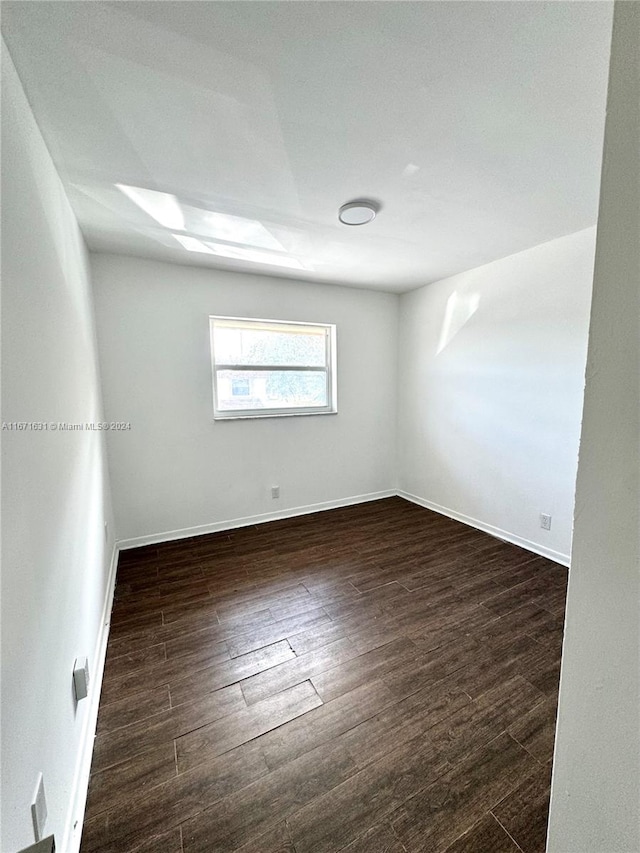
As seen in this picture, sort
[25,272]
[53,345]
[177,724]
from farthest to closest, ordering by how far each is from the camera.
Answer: [177,724], [53,345], [25,272]

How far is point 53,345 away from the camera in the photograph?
4.25ft

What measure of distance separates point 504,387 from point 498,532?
1293 mm

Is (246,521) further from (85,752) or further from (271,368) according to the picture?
(85,752)

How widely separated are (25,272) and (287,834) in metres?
1.91

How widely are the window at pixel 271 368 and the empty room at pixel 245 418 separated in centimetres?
6

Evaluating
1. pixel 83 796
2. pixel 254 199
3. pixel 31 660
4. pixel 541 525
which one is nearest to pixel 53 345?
pixel 31 660

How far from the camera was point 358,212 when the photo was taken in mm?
1957

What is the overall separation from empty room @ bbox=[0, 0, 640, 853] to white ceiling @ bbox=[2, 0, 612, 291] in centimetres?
1

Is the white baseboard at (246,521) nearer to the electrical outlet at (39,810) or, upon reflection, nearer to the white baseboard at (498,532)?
the white baseboard at (498,532)

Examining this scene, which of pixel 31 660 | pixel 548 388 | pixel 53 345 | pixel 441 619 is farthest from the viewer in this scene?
pixel 548 388

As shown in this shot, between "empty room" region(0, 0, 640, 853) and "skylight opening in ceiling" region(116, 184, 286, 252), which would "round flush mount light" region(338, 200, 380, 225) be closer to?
"empty room" region(0, 0, 640, 853)

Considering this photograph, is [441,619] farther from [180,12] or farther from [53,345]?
[180,12]

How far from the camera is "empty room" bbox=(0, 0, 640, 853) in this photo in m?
0.62

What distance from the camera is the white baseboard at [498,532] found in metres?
2.62
